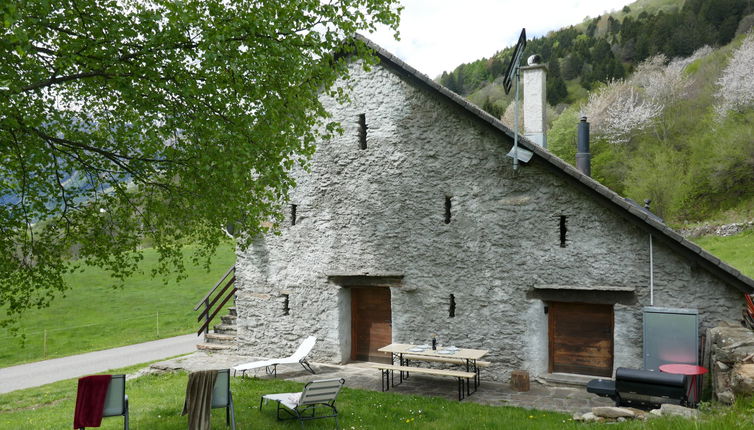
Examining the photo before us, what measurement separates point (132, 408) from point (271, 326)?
4.07 m

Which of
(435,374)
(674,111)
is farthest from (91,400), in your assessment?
(674,111)

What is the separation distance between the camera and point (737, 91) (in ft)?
97.9

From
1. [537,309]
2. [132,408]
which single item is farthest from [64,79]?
[537,309]

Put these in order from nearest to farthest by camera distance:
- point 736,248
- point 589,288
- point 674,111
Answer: point 589,288 < point 736,248 < point 674,111

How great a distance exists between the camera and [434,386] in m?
9.39

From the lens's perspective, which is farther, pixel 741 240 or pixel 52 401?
pixel 741 240

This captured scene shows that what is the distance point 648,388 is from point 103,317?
69.4ft

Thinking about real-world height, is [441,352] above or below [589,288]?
below

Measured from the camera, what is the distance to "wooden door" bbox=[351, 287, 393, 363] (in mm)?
11173

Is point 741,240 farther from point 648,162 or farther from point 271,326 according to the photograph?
point 271,326

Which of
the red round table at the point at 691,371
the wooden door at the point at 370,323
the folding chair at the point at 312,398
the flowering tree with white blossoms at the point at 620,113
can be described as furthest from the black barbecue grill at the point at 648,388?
the flowering tree with white blossoms at the point at 620,113

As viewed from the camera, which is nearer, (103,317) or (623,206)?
(623,206)

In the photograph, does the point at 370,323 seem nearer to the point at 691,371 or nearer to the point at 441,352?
the point at 441,352

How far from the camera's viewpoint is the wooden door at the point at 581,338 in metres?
9.09
